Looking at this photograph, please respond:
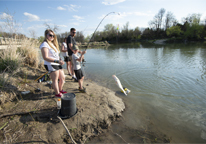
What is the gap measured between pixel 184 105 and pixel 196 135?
129 cm

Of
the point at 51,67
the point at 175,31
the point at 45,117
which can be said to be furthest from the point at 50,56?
the point at 175,31

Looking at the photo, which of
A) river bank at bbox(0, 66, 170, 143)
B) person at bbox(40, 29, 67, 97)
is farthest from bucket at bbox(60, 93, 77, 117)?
person at bbox(40, 29, 67, 97)

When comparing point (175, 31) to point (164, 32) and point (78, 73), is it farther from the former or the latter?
point (78, 73)

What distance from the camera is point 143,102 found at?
3979 mm

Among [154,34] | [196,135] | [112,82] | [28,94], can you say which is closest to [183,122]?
[196,135]

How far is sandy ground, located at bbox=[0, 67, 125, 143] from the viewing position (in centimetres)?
223

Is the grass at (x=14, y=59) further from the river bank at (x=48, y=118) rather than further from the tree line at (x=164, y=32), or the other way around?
the tree line at (x=164, y=32)

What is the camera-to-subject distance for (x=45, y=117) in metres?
2.66

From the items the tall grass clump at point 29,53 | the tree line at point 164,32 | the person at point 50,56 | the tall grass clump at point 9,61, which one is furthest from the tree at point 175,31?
the tall grass clump at point 9,61

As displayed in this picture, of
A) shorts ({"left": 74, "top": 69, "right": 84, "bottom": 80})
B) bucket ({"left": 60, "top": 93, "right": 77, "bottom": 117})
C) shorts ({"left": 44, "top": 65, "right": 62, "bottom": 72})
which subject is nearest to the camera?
bucket ({"left": 60, "top": 93, "right": 77, "bottom": 117})

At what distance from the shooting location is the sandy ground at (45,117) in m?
2.23

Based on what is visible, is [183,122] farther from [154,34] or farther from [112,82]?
[154,34]

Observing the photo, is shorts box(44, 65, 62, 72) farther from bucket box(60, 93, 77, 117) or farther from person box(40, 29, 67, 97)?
bucket box(60, 93, 77, 117)

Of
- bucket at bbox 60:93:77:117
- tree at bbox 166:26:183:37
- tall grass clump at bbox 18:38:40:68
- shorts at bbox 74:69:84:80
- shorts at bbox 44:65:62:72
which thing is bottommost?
bucket at bbox 60:93:77:117
